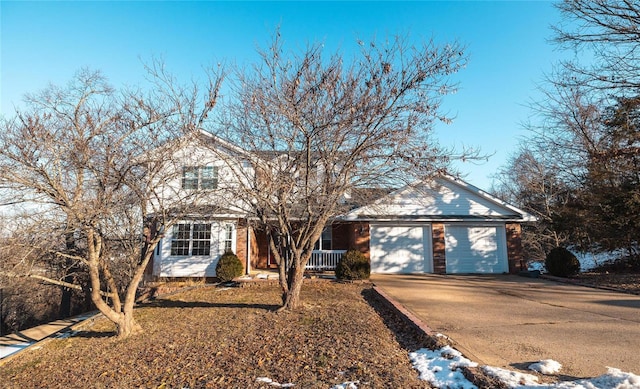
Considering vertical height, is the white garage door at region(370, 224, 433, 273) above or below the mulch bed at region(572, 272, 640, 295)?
above

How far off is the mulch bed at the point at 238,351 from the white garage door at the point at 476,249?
7895 millimetres

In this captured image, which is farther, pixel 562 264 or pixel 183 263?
pixel 183 263

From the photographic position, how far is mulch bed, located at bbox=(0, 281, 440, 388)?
16.2 feet

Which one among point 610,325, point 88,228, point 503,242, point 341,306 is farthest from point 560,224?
point 88,228

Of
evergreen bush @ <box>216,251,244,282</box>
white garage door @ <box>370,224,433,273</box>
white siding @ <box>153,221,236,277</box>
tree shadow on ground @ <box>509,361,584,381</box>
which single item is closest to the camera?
tree shadow on ground @ <box>509,361,584,381</box>

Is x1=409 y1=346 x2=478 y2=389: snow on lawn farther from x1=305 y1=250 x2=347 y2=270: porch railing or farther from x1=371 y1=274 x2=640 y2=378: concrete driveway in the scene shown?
x1=305 y1=250 x2=347 y2=270: porch railing

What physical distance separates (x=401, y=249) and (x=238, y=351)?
11.0 m

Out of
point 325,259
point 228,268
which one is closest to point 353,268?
point 325,259

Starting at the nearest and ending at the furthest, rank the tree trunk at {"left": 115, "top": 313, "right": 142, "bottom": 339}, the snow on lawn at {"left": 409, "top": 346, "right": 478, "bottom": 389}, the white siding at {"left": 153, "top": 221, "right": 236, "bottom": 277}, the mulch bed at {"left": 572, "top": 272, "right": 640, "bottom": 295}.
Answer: the snow on lawn at {"left": 409, "top": 346, "right": 478, "bottom": 389} < the tree trunk at {"left": 115, "top": 313, "right": 142, "bottom": 339} < the mulch bed at {"left": 572, "top": 272, "right": 640, "bottom": 295} < the white siding at {"left": 153, "top": 221, "right": 236, "bottom": 277}

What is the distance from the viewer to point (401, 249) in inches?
627

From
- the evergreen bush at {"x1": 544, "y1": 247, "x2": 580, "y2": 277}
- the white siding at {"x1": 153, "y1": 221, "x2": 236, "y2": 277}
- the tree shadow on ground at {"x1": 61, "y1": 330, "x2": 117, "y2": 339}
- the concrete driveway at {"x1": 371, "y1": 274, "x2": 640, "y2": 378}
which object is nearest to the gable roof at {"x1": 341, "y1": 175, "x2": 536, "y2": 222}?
the evergreen bush at {"x1": 544, "y1": 247, "x2": 580, "y2": 277}

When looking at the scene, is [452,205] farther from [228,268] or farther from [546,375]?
[546,375]

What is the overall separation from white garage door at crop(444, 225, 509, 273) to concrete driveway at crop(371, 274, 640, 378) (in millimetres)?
3721

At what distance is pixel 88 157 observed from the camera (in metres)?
6.39
